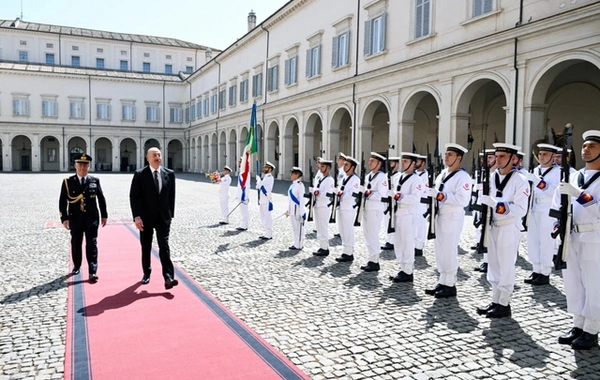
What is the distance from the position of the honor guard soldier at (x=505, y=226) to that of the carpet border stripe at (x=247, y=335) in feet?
8.68

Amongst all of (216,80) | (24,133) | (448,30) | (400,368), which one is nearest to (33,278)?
(400,368)

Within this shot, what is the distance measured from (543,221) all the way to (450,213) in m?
2.01

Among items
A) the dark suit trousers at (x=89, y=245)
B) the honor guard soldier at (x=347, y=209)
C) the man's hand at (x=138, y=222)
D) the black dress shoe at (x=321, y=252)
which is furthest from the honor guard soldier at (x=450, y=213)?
the dark suit trousers at (x=89, y=245)

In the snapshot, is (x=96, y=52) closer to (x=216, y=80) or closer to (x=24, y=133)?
(x=24, y=133)

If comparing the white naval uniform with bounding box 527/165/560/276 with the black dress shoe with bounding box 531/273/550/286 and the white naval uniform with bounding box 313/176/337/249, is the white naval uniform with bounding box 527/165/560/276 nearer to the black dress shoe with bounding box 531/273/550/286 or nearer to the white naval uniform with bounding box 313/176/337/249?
the black dress shoe with bounding box 531/273/550/286

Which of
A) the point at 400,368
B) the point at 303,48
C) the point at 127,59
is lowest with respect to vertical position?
the point at 400,368

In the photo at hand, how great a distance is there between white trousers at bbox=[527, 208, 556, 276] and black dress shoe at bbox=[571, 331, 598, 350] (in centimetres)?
245

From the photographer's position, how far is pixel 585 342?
459cm

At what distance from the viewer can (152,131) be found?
57500mm

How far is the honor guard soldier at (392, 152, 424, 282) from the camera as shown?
703cm

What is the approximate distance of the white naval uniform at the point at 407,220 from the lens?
7031 mm

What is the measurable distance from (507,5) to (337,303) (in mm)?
14520

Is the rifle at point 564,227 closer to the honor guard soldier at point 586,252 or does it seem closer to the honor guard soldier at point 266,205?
the honor guard soldier at point 586,252

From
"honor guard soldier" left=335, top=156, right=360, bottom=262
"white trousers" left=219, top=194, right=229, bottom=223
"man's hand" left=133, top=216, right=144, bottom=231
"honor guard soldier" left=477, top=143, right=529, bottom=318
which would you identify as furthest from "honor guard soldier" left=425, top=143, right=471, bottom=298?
"white trousers" left=219, top=194, right=229, bottom=223
